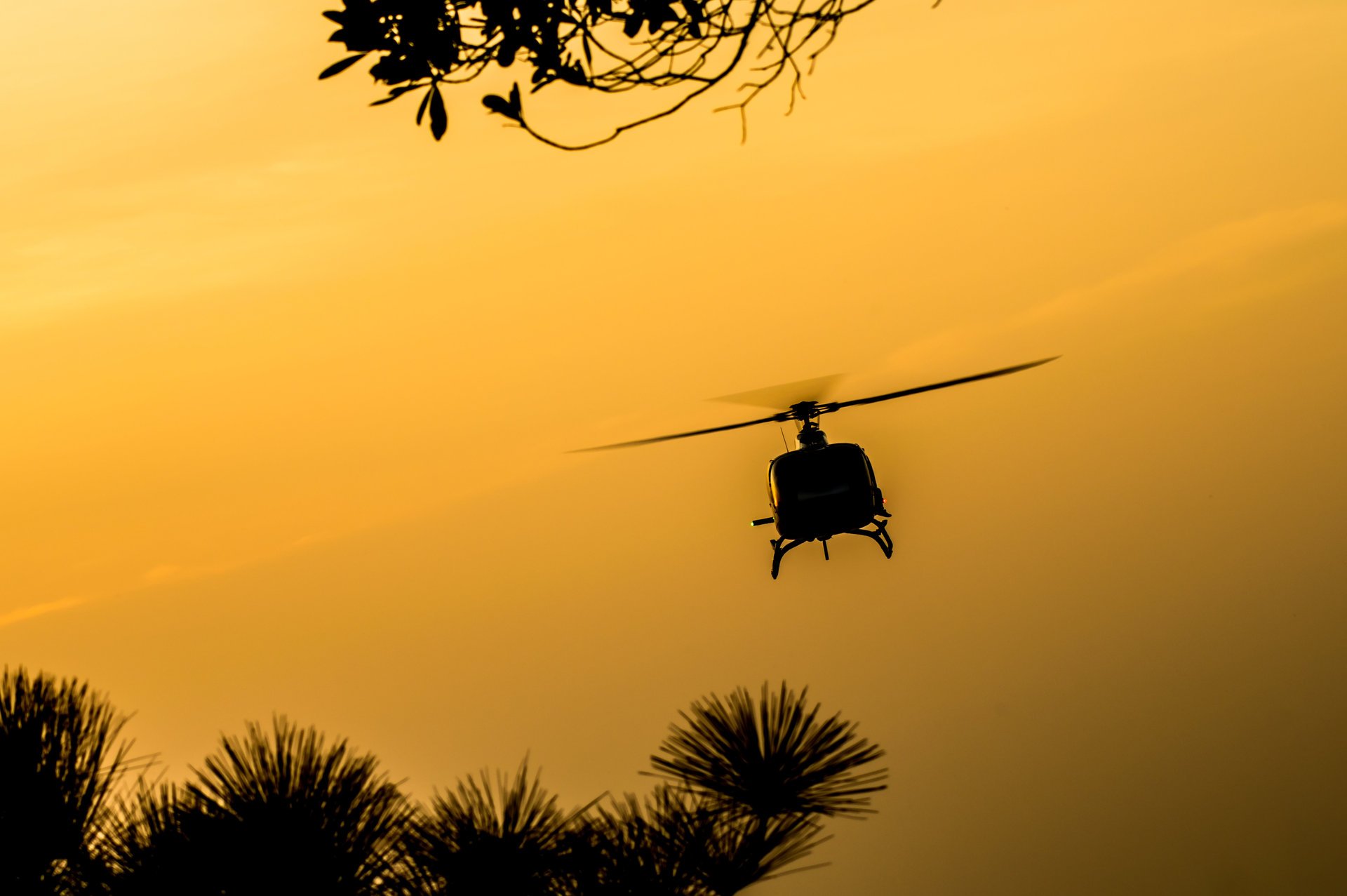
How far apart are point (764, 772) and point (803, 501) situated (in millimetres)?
9593

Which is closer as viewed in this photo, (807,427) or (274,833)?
(274,833)

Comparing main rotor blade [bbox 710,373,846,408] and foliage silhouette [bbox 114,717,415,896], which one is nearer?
foliage silhouette [bbox 114,717,415,896]

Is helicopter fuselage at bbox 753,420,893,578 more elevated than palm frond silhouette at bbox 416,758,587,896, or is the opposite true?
helicopter fuselage at bbox 753,420,893,578

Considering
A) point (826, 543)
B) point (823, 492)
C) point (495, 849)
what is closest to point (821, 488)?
point (823, 492)

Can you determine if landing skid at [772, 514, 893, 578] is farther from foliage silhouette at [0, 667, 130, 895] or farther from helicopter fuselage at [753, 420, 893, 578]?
foliage silhouette at [0, 667, 130, 895]

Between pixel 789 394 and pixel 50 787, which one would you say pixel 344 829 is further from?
pixel 789 394

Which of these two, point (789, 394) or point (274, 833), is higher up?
point (789, 394)

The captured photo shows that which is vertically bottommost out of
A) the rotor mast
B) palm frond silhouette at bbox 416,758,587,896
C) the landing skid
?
palm frond silhouette at bbox 416,758,587,896

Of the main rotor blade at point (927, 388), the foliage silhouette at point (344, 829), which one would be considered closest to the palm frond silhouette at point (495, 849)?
the foliage silhouette at point (344, 829)

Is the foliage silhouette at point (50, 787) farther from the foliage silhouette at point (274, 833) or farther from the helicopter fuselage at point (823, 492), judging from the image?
the helicopter fuselage at point (823, 492)

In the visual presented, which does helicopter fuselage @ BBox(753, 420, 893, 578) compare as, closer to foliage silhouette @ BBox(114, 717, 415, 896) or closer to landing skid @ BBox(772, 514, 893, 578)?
landing skid @ BBox(772, 514, 893, 578)

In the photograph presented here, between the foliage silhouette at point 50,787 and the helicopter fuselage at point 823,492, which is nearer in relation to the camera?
the foliage silhouette at point 50,787

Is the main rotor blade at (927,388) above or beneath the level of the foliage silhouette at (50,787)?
above

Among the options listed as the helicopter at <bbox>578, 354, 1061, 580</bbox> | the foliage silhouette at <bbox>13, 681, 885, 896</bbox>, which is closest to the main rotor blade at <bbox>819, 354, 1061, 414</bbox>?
the helicopter at <bbox>578, 354, 1061, 580</bbox>
